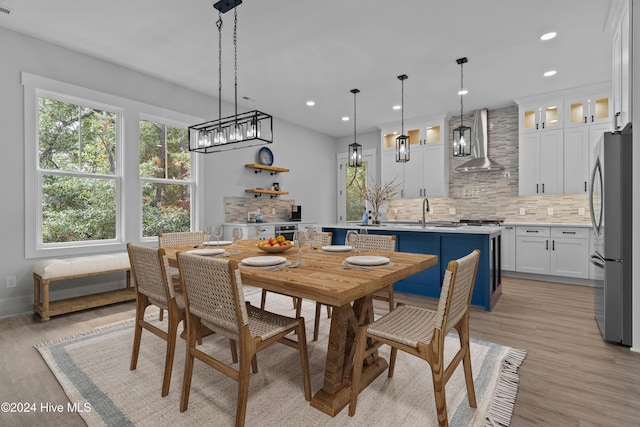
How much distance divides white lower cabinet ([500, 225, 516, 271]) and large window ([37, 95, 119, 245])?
5.59m

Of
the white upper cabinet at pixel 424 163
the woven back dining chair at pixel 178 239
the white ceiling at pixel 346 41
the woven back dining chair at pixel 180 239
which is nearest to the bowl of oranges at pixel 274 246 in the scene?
the woven back dining chair at pixel 178 239

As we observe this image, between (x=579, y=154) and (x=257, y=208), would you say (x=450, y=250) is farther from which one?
(x=257, y=208)

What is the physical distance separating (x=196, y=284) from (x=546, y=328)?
119 inches

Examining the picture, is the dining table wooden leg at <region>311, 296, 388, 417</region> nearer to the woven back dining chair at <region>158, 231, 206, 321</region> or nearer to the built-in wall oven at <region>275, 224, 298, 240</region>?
the woven back dining chair at <region>158, 231, 206, 321</region>

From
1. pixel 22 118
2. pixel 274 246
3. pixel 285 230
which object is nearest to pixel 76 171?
pixel 22 118

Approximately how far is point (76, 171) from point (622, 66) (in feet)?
18.2

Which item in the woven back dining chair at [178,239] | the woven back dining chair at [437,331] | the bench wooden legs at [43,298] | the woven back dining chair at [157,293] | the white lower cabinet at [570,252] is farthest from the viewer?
the white lower cabinet at [570,252]

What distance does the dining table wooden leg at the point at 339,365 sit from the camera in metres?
1.71

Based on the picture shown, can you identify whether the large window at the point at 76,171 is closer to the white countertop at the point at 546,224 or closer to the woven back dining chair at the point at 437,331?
the woven back dining chair at the point at 437,331

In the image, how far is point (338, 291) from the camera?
1.37 m

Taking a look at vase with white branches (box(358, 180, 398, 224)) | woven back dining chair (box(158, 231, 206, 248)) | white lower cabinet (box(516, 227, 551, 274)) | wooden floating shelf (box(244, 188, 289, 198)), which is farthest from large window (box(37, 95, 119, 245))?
white lower cabinet (box(516, 227, 551, 274))

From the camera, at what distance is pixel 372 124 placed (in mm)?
6703

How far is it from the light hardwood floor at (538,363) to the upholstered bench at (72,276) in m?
0.09

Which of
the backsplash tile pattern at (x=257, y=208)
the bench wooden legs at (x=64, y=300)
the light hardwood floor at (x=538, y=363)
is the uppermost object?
the backsplash tile pattern at (x=257, y=208)
